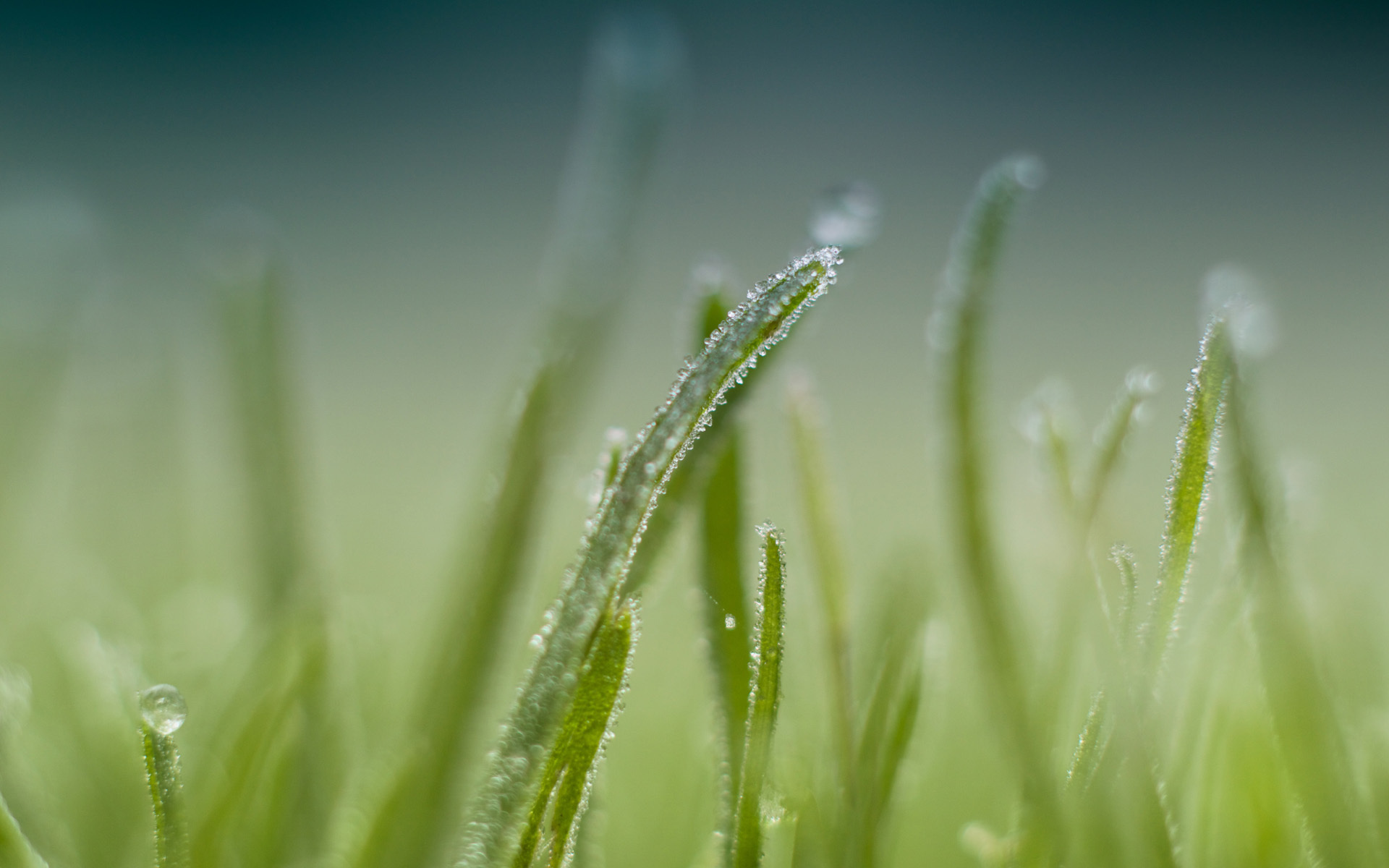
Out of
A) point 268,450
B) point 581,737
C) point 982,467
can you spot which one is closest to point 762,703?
point 581,737

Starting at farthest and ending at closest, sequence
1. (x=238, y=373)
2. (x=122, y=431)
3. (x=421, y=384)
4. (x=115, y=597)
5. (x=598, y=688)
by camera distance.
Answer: (x=421, y=384)
(x=122, y=431)
(x=115, y=597)
(x=238, y=373)
(x=598, y=688)

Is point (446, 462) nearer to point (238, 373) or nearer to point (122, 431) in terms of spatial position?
point (122, 431)

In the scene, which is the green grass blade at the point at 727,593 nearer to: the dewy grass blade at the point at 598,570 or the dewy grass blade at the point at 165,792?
the dewy grass blade at the point at 598,570

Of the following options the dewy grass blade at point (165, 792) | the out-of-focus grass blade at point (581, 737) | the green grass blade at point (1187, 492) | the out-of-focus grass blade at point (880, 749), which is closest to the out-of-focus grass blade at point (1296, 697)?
the green grass blade at point (1187, 492)

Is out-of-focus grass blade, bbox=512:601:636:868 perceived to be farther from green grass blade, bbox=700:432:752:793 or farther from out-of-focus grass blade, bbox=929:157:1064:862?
out-of-focus grass blade, bbox=929:157:1064:862

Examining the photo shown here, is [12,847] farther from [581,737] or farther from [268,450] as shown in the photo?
[268,450]

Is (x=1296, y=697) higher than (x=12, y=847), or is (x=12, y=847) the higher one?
(x=1296, y=697)

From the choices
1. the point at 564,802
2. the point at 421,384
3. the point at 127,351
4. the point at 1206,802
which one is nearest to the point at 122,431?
the point at 127,351
